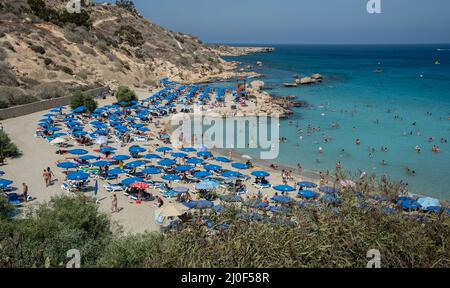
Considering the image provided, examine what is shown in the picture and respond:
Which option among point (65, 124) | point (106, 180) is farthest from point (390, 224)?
point (65, 124)

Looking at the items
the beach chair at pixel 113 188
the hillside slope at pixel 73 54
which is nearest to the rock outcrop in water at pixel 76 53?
the hillside slope at pixel 73 54

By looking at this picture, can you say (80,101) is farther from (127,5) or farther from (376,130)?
(127,5)

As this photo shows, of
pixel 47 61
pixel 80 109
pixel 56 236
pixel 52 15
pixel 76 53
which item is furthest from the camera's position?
pixel 52 15

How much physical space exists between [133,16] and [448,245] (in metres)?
100.0

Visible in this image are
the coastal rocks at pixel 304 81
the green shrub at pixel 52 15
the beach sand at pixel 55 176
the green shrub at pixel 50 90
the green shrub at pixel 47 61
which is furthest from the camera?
the coastal rocks at pixel 304 81

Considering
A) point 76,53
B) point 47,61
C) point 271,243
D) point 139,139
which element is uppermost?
point 76,53

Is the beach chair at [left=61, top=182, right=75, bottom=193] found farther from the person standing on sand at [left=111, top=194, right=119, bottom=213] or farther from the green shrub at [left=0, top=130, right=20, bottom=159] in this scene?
the green shrub at [left=0, top=130, right=20, bottom=159]

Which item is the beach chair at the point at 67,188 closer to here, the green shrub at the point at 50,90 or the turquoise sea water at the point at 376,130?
the turquoise sea water at the point at 376,130

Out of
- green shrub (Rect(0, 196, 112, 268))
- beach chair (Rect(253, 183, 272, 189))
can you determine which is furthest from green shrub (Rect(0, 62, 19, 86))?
green shrub (Rect(0, 196, 112, 268))

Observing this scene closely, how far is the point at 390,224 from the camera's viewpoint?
6.89m

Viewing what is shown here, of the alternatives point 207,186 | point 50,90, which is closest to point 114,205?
point 207,186

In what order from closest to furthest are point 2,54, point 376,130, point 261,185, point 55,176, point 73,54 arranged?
point 55,176, point 261,185, point 376,130, point 2,54, point 73,54

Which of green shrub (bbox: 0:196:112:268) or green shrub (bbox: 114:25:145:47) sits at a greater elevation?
green shrub (bbox: 114:25:145:47)
